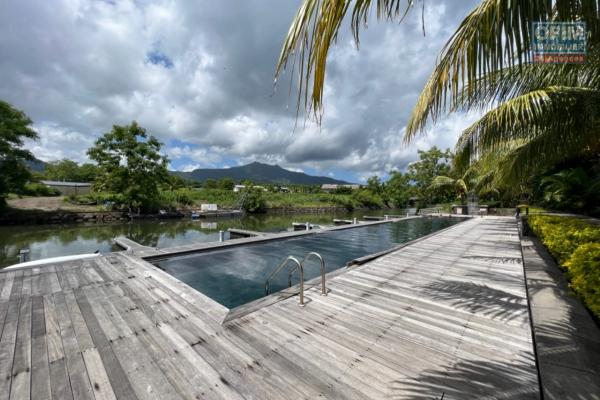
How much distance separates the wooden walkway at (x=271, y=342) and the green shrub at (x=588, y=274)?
504mm

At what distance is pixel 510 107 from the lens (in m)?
2.60

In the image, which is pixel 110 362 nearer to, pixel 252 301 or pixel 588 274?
pixel 252 301

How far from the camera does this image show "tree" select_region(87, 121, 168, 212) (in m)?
19.0

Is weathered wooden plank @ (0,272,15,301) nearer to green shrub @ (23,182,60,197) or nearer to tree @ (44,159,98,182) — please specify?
green shrub @ (23,182,60,197)

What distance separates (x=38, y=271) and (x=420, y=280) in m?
5.94

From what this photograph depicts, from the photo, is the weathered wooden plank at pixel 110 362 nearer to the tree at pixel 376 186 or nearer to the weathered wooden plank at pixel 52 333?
the weathered wooden plank at pixel 52 333

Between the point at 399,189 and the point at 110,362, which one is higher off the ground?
the point at 399,189

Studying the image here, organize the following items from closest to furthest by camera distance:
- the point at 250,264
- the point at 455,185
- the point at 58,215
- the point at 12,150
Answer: the point at 250,264 → the point at 12,150 → the point at 58,215 → the point at 455,185

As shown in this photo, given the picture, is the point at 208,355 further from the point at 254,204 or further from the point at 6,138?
the point at 254,204

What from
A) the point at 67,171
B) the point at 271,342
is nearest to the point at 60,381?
the point at 271,342

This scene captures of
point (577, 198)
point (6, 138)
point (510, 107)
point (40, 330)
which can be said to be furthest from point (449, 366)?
point (6, 138)

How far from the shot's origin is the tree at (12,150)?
13562 mm

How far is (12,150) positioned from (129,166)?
653 cm

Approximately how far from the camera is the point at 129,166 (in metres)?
19.9
